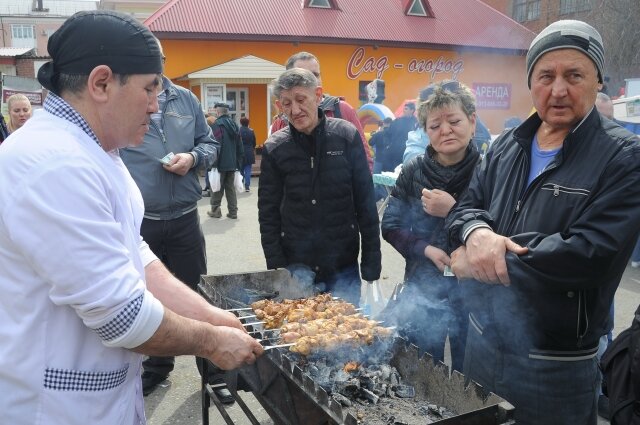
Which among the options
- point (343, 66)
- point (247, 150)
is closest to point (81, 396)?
point (247, 150)

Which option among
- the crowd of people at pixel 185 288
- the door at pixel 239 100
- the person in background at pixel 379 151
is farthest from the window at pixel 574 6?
the crowd of people at pixel 185 288

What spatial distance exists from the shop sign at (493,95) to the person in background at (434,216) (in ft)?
76.3

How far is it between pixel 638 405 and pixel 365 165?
2.49m

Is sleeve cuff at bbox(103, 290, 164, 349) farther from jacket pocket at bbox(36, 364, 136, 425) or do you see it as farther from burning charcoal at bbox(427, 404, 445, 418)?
burning charcoal at bbox(427, 404, 445, 418)

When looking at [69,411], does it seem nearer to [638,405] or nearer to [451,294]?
[638,405]

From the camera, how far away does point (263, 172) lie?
4137 millimetres

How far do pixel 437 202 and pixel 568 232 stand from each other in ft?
4.34

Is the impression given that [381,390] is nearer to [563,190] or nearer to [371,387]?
[371,387]

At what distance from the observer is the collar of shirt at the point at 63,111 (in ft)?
5.95

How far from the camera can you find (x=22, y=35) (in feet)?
205

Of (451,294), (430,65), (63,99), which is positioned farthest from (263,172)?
(430,65)

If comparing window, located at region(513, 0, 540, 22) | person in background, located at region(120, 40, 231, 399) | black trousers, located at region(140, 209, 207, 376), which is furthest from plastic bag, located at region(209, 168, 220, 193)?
window, located at region(513, 0, 540, 22)

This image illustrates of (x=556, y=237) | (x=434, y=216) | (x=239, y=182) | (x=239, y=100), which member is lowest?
(x=239, y=182)

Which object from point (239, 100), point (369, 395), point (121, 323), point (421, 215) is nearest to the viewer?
point (121, 323)
